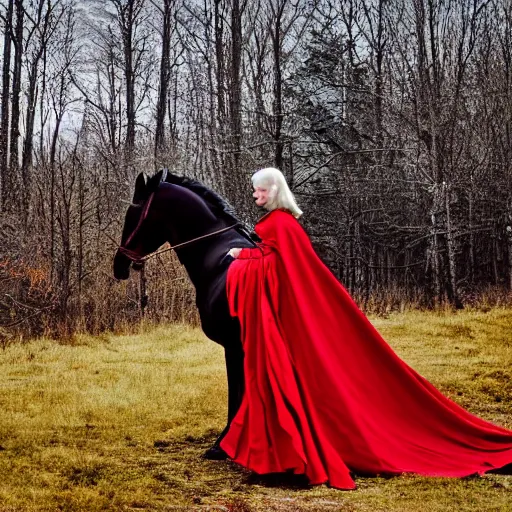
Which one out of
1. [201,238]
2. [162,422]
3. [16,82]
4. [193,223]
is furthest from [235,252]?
[16,82]

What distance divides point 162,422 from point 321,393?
2.23m

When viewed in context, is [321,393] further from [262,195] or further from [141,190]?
[141,190]

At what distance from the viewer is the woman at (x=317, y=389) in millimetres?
4121

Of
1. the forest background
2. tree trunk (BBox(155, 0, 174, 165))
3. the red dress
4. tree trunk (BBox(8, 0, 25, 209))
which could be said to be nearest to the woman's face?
the red dress

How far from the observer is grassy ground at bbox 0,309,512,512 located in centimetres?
388

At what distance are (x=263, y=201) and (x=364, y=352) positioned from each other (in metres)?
1.22

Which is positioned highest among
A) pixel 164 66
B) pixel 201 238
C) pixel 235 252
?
pixel 164 66

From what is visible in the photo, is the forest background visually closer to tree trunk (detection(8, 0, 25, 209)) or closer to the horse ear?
tree trunk (detection(8, 0, 25, 209))

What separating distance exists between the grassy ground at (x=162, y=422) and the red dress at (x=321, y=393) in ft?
0.56

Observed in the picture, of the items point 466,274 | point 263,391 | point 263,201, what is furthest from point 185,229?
point 466,274

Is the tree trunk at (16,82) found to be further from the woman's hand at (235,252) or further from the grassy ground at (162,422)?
the woman's hand at (235,252)

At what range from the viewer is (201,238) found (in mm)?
4660

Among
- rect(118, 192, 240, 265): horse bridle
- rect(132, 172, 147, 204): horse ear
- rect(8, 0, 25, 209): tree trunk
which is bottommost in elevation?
rect(118, 192, 240, 265): horse bridle

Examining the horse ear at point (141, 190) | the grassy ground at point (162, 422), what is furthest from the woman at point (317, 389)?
the horse ear at point (141, 190)
